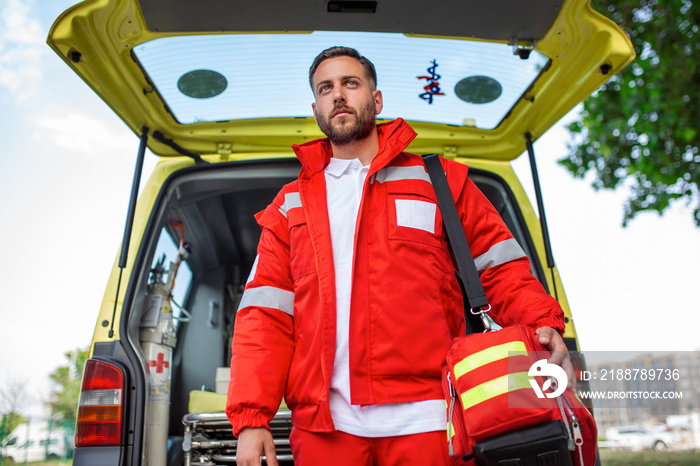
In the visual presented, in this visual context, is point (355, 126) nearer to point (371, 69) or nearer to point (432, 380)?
point (371, 69)

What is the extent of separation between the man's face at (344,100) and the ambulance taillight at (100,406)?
1114 millimetres

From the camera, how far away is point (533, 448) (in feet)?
4.15

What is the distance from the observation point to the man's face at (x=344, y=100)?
189cm

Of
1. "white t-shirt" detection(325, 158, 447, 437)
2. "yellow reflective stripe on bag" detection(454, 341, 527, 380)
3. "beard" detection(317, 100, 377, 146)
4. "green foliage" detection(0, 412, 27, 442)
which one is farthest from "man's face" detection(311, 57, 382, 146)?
"green foliage" detection(0, 412, 27, 442)

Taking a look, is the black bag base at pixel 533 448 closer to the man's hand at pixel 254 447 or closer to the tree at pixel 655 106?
the man's hand at pixel 254 447

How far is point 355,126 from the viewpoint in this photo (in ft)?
6.18

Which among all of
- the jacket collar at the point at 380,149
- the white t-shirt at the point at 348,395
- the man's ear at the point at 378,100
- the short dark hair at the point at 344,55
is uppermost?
the short dark hair at the point at 344,55

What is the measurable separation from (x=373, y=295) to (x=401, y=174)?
0.46 metres

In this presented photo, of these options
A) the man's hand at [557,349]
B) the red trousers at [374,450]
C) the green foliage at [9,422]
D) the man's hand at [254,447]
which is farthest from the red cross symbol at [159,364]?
the green foliage at [9,422]

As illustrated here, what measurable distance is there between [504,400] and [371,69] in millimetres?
1304

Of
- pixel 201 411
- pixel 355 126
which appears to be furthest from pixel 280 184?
pixel 201 411

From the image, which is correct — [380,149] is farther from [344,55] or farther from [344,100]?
[344,55]

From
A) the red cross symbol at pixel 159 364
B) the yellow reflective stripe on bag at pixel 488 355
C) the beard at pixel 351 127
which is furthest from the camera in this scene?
the red cross symbol at pixel 159 364

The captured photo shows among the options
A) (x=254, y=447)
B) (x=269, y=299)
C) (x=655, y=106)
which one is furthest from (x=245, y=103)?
(x=655, y=106)
